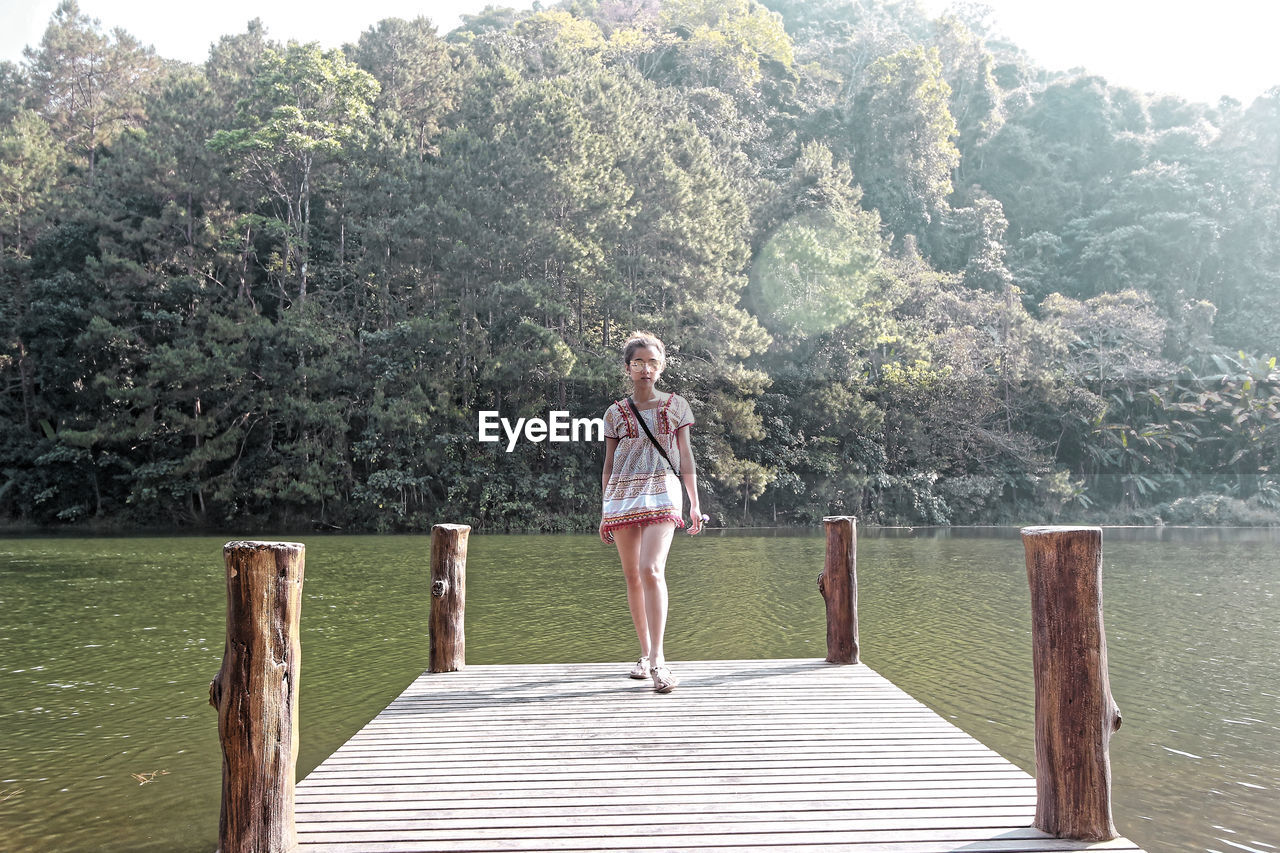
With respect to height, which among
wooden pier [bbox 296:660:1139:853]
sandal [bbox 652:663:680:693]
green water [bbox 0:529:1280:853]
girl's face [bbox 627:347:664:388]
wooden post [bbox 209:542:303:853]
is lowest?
green water [bbox 0:529:1280:853]

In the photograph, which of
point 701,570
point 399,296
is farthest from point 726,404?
point 701,570

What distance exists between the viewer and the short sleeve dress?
4566 mm

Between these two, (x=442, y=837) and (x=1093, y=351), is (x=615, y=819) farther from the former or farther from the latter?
(x=1093, y=351)

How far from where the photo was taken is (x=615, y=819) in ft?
9.54

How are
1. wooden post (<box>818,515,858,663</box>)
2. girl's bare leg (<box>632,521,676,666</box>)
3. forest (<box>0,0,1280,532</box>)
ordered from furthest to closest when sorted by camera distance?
forest (<box>0,0,1280,532</box>), wooden post (<box>818,515,858,663</box>), girl's bare leg (<box>632,521,676,666</box>)

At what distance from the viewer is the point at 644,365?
4.59 meters

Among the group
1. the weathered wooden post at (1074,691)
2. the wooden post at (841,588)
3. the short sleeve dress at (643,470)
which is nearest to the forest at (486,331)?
the wooden post at (841,588)

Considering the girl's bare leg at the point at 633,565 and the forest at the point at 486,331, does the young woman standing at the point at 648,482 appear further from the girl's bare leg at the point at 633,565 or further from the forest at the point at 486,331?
the forest at the point at 486,331

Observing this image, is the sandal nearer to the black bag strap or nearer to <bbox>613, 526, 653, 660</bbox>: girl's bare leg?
<bbox>613, 526, 653, 660</bbox>: girl's bare leg

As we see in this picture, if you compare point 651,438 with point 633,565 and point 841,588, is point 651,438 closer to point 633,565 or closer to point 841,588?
point 633,565

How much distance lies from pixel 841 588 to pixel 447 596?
2.06m

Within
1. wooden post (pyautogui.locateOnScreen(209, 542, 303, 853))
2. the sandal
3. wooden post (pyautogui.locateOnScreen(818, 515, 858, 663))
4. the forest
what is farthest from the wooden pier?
the forest

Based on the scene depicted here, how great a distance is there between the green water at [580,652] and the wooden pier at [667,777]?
72 cm

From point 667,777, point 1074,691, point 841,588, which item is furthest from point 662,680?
point 1074,691
